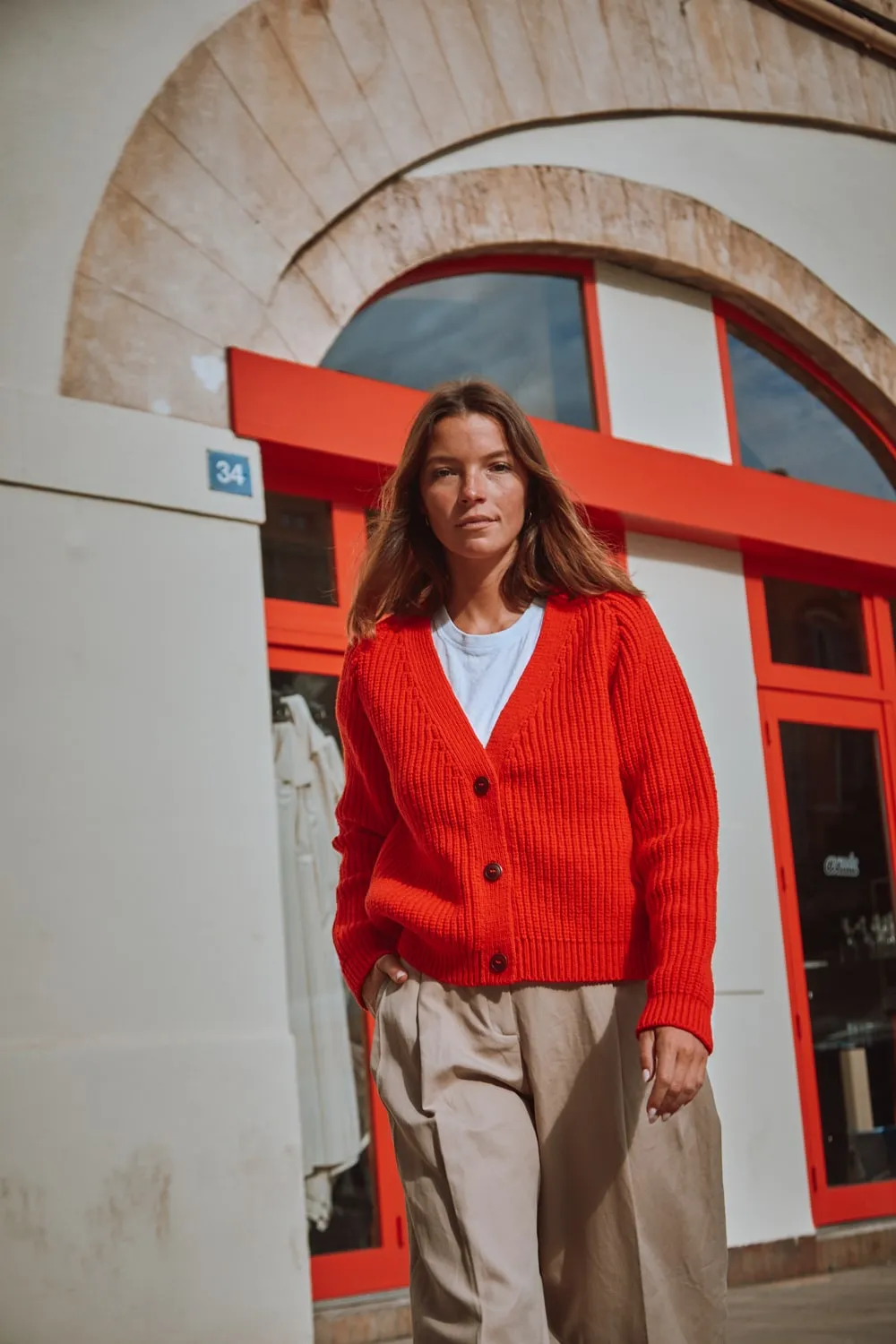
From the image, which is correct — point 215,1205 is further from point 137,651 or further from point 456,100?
point 456,100

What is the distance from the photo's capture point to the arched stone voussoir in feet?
18.6

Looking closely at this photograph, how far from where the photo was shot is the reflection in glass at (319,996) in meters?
5.27

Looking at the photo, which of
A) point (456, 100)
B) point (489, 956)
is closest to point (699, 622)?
point (456, 100)

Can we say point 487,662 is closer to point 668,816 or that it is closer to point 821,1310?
point 668,816

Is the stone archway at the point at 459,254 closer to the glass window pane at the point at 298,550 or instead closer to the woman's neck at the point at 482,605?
the glass window pane at the point at 298,550

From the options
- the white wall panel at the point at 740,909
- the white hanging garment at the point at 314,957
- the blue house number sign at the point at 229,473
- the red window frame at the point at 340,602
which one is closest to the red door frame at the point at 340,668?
the red window frame at the point at 340,602

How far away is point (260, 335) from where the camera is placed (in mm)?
5387

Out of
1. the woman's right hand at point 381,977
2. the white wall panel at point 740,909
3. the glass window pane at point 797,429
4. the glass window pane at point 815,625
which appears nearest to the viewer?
the woman's right hand at point 381,977

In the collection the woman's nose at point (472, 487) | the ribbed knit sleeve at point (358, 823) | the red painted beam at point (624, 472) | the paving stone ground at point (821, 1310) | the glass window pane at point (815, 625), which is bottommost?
the paving stone ground at point (821, 1310)

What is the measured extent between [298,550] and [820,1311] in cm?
321

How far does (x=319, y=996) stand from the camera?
539 cm

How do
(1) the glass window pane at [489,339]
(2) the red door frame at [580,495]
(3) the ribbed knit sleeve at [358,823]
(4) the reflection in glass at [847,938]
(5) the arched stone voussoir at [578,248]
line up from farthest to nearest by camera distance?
(4) the reflection in glass at [847,938] → (1) the glass window pane at [489,339] → (5) the arched stone voussoir at [578,248] → (2) the red door frame at [580,495] → (3) the ribbed knit sleeve at [358,823]

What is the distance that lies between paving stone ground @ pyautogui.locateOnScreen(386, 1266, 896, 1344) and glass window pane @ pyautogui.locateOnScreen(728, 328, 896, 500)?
3583 millimetres

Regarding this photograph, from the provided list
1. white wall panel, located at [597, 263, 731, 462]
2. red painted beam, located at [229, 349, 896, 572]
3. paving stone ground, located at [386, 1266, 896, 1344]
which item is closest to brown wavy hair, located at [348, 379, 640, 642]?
red painted beam, located at [229, 349, 896, 572]
